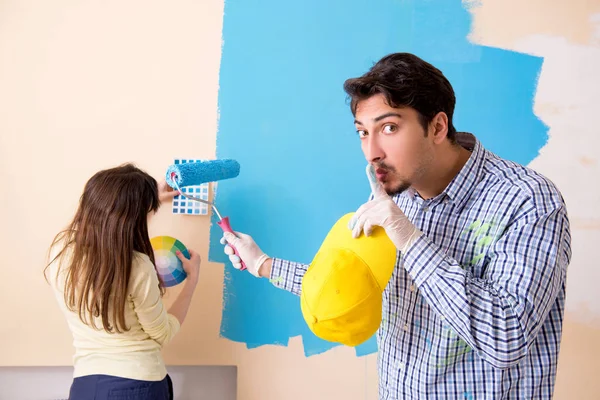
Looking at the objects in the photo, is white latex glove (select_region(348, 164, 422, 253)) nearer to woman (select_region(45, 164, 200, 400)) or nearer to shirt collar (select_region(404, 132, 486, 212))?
shirt collar (select_region(404, 132, 486, 212))

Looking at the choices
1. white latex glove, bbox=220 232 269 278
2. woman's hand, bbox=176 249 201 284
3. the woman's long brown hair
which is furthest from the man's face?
woman's hand, bbox=176 249 201 284

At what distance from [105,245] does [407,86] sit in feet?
2.56

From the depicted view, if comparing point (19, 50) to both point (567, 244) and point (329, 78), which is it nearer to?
point (329, 78)

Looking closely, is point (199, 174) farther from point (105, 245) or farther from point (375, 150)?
point (375, 150)

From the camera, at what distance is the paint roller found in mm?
1286

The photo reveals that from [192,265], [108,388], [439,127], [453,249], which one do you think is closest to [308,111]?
[192,265]

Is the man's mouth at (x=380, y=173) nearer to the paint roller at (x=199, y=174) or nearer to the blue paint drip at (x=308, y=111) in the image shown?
the paint roller at (x=199, y=174)

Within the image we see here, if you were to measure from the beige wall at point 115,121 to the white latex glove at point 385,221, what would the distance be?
0.79 metres

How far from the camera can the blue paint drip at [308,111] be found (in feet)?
5.44

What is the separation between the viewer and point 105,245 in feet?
4.09

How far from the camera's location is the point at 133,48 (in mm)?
1611

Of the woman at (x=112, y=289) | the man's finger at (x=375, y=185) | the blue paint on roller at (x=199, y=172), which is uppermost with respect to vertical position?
the blue paint on roller at (x=199, y=172)

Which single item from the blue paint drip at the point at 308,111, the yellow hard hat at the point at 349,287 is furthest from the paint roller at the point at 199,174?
the yellow hard hat at the point at 349,287

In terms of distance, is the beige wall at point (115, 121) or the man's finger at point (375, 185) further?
the beige wall at point (115, 121)
